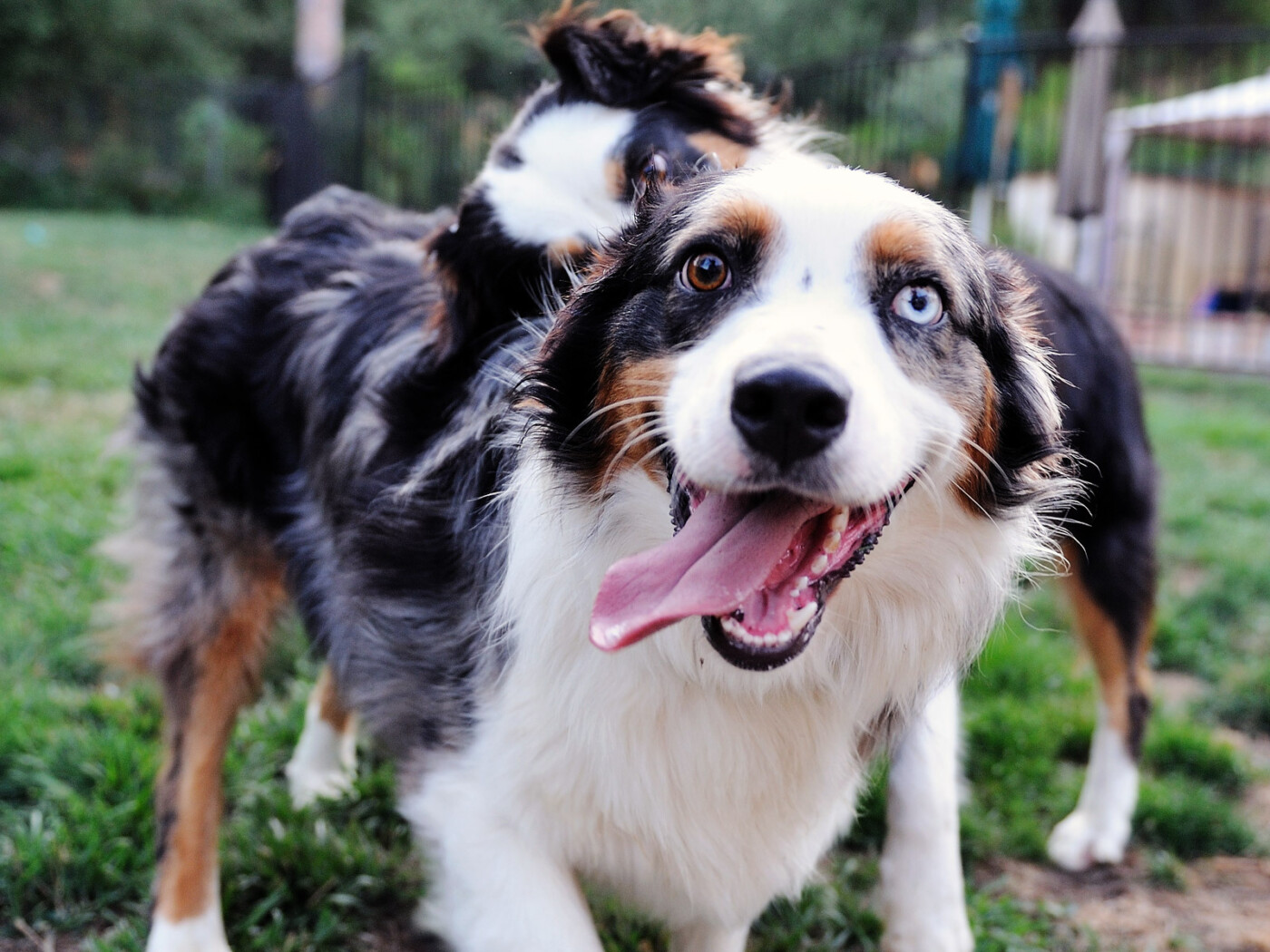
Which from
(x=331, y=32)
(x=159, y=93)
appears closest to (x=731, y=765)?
(x=331, y=32)

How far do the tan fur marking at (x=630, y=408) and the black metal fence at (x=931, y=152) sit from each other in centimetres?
171

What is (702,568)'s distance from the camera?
5.71ft

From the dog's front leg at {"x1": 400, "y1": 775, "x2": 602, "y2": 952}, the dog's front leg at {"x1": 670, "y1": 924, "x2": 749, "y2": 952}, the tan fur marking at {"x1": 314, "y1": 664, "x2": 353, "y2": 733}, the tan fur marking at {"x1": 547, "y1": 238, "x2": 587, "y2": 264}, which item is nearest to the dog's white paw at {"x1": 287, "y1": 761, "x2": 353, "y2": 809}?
the tan fur marking at {"x1": 314, "y1": 664, "x2": 353, "y2": 733}

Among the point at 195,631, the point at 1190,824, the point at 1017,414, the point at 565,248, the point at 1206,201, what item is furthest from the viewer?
the point at 1206,201

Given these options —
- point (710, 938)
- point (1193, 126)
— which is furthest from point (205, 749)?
point (1193, 126)

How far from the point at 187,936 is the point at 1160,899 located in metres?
2.41

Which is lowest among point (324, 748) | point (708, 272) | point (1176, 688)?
point (1176, 688)

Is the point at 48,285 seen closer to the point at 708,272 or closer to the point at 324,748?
the point at 324,748

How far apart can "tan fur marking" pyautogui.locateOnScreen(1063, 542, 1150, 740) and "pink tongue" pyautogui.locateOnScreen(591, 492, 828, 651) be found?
1934 mm

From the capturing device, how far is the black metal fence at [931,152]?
11.4m

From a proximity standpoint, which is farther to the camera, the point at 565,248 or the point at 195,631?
the point at 195,631

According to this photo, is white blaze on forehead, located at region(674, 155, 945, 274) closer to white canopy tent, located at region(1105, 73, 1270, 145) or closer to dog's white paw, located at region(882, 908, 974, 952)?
dog's white paw, located at region(882, 908, 974, 952)

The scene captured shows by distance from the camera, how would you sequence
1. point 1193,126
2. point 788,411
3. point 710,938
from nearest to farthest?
point 788,411
point 710,938
point 1193,126

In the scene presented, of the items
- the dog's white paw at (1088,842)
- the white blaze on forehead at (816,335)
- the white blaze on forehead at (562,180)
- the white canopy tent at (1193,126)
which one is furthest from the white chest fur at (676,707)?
the white canopy tent at (1193,126)
